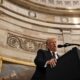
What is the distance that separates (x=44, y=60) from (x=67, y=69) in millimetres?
524

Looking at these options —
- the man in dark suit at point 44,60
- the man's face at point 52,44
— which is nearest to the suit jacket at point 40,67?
the man in dark suit at point 44,60

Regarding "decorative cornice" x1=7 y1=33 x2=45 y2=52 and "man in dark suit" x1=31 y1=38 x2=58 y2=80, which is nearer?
"man in dark suit" x1=31 y1=38 x2=58 y2=80

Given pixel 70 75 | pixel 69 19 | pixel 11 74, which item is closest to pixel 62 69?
pixel 70 75

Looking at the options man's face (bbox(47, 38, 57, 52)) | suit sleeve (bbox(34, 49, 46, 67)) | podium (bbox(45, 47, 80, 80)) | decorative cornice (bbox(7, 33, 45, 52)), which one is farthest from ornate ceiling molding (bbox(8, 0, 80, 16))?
podium (bbox(45, 47, 80, 80))

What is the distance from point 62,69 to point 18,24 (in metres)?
6.01

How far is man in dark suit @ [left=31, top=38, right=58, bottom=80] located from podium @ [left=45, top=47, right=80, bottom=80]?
15 cm

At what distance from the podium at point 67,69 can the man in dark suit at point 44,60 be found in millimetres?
146

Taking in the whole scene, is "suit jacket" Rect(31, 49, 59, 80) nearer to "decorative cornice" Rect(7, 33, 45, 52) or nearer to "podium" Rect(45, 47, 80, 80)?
"podium" Rect(45, 47, 80, 80)

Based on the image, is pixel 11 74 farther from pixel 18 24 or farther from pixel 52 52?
pixel 52 52

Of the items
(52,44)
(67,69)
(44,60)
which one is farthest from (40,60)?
(67,69)

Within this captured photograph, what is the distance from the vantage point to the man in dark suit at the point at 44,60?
94.3 inches

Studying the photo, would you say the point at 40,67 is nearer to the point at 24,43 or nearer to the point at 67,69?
the point at 67,69

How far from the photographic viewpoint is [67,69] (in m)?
2.06

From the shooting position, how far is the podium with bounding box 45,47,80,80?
76.9 inches
